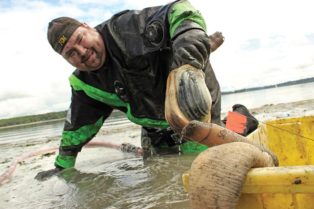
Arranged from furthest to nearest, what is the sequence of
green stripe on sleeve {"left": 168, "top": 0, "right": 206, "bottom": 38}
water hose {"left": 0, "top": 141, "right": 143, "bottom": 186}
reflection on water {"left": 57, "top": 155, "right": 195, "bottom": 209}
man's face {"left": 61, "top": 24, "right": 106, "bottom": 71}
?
1. water hose {"left": 0, "top": 141, "right": 143, "bottom": 186}
2. man's face {"left": 61, "top": 24, "right": 106, "bottom": 71}
3. reflection on water {"left": 57, "top": 155, "right": 195, "bottom": 209}
4. green stripe on sleeve {"left": 168, "top": 0, "right": 206, "bottom": 38}

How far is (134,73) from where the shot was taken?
3879 millimetres

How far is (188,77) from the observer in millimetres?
2125

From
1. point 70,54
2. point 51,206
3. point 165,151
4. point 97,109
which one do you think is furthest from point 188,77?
point 165,151

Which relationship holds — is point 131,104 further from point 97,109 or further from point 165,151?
point 165,151

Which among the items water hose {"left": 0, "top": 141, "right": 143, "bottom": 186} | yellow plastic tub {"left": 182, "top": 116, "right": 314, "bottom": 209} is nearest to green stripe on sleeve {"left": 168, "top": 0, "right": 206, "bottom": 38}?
yellow plastic tub {"left": 182, "top": 116, "right": 314, "bottom": 209}

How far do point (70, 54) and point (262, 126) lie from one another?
1804 mm

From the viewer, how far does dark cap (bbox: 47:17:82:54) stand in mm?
3607

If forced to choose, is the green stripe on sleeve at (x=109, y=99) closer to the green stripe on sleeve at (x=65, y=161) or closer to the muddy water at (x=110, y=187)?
the muddy water at (x=110, y=187)

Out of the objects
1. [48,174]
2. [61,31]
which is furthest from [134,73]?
[48,174]

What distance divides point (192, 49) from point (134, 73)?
4.61 feet

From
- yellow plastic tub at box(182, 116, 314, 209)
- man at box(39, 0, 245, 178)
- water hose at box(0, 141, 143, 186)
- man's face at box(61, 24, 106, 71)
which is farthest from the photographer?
water hose at box(0, 141, 143, 186)

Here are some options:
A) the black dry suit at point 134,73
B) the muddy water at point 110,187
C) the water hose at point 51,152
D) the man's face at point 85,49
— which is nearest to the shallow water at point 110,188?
the muddy water at point 110,187

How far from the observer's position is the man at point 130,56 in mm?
3344

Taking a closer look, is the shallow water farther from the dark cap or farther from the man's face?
the dark cap
